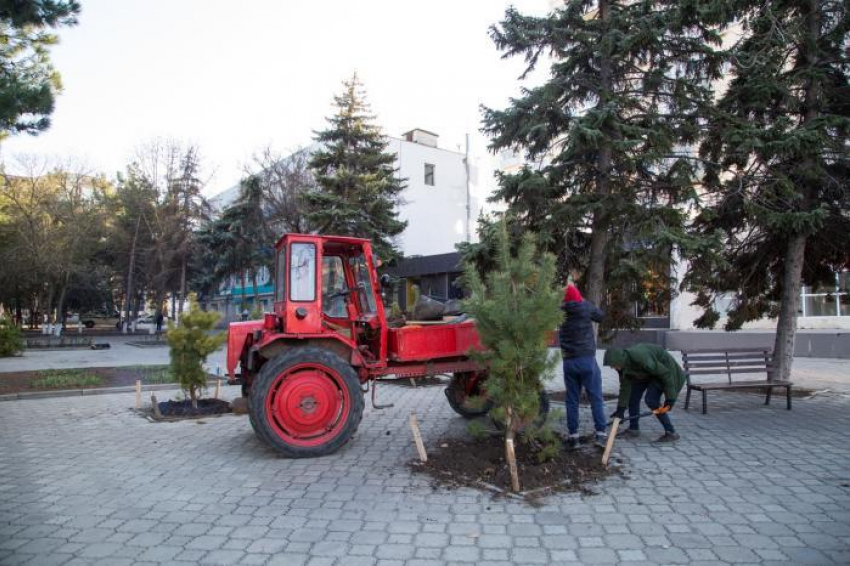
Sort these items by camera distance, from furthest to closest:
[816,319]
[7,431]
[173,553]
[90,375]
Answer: [816,319] < [90,375] < [7,431] < [173,553]

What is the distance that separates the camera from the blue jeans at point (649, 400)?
264 inches

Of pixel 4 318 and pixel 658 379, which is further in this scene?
pixel 4 318

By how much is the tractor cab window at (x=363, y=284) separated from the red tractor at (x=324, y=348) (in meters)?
0.01

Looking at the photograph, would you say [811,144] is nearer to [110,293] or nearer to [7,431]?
[7,431]

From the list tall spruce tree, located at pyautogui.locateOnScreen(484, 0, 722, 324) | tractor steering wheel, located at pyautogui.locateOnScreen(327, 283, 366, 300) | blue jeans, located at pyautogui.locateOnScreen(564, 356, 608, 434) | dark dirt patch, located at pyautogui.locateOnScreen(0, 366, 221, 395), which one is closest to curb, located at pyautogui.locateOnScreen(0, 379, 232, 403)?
dark dirt patch, located at pyautogui.locateOnScreen(0, 366, 221, 395)

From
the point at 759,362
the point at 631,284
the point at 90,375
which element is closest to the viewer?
the point at 631,284

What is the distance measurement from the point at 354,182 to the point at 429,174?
48.2 feet

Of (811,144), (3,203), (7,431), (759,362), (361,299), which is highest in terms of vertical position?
(3,203)

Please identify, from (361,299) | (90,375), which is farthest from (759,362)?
(90,375)

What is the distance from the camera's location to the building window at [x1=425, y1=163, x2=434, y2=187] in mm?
38188

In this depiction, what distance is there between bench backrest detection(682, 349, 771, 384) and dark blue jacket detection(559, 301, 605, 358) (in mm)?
3429

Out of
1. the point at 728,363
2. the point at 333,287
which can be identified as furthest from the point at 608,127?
the point at 333,287

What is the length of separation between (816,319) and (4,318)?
29368 mm

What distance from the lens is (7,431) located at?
7773 millimetres
